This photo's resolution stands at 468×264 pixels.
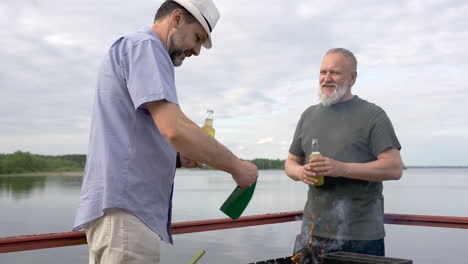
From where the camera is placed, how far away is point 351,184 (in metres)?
2.57

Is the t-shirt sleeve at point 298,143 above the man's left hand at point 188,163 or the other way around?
above

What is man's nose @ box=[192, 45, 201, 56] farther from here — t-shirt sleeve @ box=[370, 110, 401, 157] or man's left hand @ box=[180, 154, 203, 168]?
t-shirt sleeve @ box=[370, 110, 401, 157]

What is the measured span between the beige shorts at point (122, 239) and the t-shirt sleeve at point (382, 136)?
1.50m

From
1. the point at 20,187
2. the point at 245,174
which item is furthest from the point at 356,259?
the point at 20,187

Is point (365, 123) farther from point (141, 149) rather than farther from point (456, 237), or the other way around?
point (456, 237)

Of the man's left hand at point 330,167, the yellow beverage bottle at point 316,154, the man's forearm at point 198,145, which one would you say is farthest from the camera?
the yellow beverage bottle at point 316,154

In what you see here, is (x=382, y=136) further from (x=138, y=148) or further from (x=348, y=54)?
(x=138, y=148)

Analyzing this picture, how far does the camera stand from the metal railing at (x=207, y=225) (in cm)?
200

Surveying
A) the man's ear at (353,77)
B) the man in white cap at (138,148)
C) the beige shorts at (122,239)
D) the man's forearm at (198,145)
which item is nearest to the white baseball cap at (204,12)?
the man in white cap at (138,148)

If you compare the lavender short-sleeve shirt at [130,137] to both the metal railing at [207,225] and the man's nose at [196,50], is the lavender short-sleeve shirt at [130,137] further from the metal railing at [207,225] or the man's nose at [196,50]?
the metal railing at [207,225]

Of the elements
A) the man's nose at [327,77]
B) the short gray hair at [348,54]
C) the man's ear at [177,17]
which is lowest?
the man's ear at [177,17]

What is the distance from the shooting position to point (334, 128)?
8.69 feet

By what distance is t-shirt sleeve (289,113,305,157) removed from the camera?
288 centimetres

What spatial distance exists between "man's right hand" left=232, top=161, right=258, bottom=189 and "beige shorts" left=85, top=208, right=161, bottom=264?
13.3 inches
